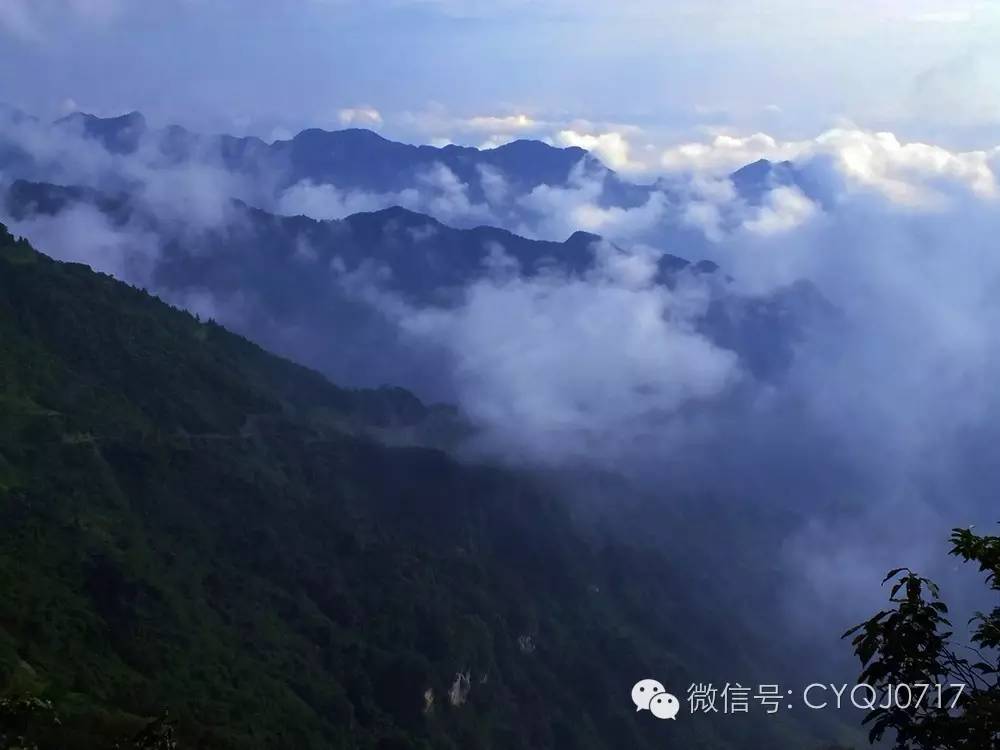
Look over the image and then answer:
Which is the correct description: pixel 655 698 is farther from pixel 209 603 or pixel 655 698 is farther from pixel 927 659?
pixel 927 659

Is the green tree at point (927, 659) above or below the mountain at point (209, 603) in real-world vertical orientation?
below

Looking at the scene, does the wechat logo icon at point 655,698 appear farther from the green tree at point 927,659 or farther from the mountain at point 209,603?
the green tree at point 927,659

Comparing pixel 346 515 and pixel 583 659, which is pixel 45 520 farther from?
pixel 583 659

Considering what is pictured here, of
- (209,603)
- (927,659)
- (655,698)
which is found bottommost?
(927,659)

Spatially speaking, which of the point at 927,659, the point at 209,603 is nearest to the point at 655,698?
the point at 209,603

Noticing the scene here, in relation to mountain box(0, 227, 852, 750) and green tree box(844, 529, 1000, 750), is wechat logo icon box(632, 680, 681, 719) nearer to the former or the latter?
mountain box(0, 227, 852, 750)

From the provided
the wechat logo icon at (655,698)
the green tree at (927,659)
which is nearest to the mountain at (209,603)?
the wechat logo icon at (655,698)

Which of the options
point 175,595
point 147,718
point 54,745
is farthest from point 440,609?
point 54,745

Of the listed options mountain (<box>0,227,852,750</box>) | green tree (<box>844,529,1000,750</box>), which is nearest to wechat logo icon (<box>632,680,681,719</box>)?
mountain (<box>0,227,852,750</box>)

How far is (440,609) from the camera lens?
176625mm

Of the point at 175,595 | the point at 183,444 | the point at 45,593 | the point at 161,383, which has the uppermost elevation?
the point at 161,383

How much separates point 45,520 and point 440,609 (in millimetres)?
78348

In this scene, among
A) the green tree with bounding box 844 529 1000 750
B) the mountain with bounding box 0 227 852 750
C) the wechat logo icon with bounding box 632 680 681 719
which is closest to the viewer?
the green tree with bounding box 844 529 1000 750

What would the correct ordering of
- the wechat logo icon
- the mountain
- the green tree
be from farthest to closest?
the wechat logo icon → the mountain → the green tree
